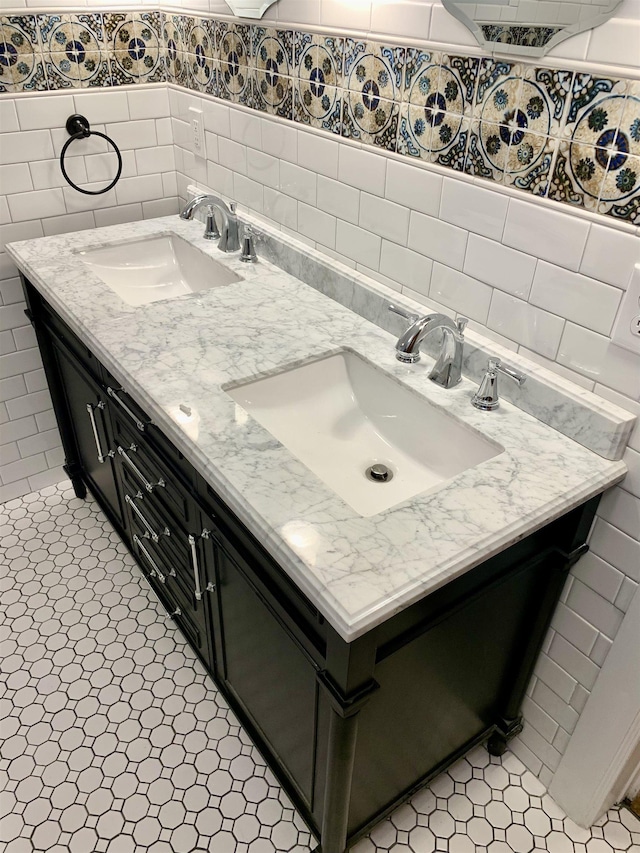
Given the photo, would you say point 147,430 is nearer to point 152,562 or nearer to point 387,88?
point 152,562

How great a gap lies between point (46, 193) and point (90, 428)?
692 millimetres

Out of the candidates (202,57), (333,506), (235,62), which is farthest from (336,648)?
(202,57)

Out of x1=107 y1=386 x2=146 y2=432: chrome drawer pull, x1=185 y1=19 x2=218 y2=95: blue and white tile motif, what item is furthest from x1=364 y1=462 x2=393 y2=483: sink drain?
x1=185 y1=19 x2=218 y2=95: blue and white tile motif

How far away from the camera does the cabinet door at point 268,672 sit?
117cm

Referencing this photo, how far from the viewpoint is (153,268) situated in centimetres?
197

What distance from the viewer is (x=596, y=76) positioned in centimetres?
98

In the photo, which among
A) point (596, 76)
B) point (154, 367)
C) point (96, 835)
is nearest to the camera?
point (596, 76)

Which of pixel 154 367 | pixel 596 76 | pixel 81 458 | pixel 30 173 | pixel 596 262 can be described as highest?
pixel 596 76

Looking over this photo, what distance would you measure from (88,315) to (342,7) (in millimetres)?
827

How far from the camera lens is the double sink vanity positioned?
99cm

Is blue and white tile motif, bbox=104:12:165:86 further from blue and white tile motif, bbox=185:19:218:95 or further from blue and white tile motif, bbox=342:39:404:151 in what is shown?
blue and white tile motif, bbox=342:39:404:151

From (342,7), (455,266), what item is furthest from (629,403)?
(342,7)

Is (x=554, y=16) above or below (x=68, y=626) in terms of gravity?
above

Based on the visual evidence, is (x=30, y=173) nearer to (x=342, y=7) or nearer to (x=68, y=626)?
(x=342, y=7)
